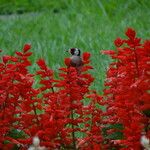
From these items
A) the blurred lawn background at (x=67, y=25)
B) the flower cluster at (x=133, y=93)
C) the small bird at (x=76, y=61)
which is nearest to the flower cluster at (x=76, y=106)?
the flower cluster at (x=133, y=93)

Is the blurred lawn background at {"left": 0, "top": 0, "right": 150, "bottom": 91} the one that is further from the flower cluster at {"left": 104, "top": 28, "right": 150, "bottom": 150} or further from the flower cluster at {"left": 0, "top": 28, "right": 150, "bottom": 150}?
the flower cluster at {"left": 104, "top": 28, "right": 150, "bottom": 150}

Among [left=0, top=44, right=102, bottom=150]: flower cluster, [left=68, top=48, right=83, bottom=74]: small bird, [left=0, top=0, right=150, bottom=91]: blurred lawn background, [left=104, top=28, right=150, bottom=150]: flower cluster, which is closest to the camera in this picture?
[left=104, top=28, right=150, bottom=150]: flower cluster

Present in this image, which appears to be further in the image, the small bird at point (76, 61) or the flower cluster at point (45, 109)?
the small bird at point (76, 61)

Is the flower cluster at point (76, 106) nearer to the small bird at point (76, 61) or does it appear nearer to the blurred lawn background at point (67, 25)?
the small bird at point (76, 61)

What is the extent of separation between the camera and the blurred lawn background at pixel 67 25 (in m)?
6.12

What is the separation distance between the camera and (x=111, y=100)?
8.96 feet

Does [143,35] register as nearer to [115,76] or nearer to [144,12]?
[144,12]

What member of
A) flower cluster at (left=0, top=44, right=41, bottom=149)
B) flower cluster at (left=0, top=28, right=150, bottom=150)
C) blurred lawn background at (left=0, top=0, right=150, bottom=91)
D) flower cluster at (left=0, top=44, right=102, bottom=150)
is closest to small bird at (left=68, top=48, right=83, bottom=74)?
flower cluster at (left=0, top=28, right=150, bottom=150)

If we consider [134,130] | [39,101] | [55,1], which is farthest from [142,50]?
[55,1]

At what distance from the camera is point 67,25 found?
7359mm

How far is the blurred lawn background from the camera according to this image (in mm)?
6121

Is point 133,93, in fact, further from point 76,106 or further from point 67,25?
point 67,25

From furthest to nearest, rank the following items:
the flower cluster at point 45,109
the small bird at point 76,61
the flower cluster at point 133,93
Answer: the small bird at point 76,61 < the flower cluster at point 45,109 < the flower cluster at point 133,93

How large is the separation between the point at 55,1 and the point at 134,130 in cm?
678
